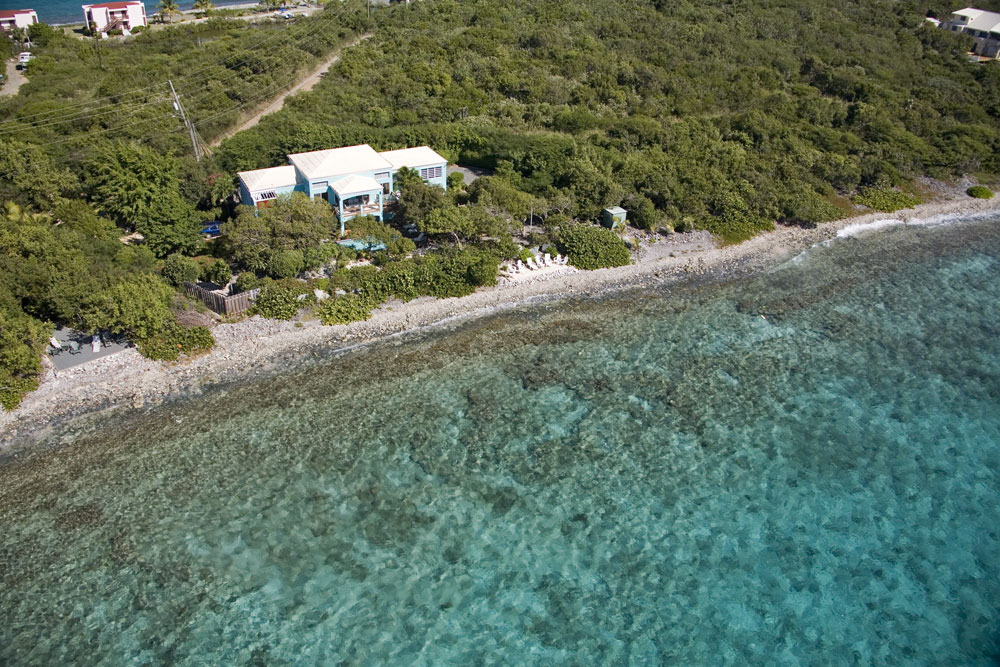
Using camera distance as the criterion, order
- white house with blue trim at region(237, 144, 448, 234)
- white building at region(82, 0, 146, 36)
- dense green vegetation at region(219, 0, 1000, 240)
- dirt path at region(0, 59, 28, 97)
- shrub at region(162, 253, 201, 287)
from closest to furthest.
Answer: shrub at region(162, 253, 201, 287), white house with blue trim at region(237, 144, 448, 234), dense green vegetation at region(219, 0, 1000, 240), dirt path at region(0, 59, 28, 97), white building at region(82, 0, 146, 36)

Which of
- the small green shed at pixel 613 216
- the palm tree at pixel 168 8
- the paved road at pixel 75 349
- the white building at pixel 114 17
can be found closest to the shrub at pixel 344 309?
the paved road at pixel 75 349

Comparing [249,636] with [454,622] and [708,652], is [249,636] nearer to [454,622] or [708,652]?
[454,622]

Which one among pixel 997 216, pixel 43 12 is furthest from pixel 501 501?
pixel 43 12

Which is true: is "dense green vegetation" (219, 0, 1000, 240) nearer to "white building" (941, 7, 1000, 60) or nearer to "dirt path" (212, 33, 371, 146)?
"dirt path" (212, 33, 371, 146)

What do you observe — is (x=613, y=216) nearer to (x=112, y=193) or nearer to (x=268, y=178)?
(x=268, y=178)

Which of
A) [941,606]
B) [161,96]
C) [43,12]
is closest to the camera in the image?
[941,606]

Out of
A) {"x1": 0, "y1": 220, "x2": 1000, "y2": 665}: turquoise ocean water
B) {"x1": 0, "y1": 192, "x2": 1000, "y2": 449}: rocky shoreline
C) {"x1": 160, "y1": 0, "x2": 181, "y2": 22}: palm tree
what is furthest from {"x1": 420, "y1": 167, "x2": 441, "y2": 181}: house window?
{"x1": 160, "y1": 0, "x2": 181, "y2": 22}: palm tree

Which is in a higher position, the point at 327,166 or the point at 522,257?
the point at 327,166
